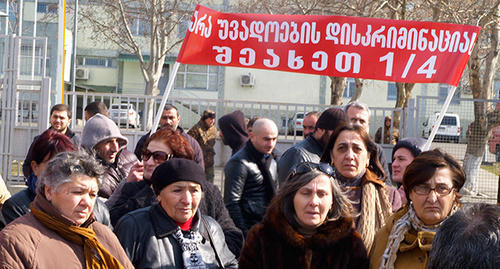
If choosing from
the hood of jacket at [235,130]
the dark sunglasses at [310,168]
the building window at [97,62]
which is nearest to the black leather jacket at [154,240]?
the dark sunglasses at [310,168]

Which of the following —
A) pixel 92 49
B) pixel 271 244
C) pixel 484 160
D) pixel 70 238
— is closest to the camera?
pixel 70 238

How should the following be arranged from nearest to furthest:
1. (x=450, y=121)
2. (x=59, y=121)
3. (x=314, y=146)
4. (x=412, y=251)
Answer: (x=412, y=251), (x=314, y=146), (x=59, y=121), (x=450, y=121)

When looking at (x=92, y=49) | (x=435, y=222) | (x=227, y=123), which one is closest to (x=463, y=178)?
(x=435, y=222)

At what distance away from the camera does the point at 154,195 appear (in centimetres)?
399

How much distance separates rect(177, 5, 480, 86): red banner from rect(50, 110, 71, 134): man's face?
198 centimetres

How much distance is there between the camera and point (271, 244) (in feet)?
10.7

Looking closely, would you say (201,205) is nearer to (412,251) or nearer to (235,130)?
(412,251)

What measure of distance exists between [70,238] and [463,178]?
2104 mm

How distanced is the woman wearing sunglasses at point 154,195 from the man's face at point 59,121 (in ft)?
10.8

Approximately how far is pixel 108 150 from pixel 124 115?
224 inches

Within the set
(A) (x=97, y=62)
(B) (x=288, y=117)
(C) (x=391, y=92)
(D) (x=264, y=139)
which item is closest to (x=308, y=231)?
(D) (x=264, y=139)

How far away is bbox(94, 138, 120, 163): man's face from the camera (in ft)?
16.8

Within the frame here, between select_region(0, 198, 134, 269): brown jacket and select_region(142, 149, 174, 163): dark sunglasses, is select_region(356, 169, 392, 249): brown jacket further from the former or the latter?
select_region(0, 198, 134, 269): brown jacket

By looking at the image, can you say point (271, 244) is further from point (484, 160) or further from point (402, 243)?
point (484, 160)
